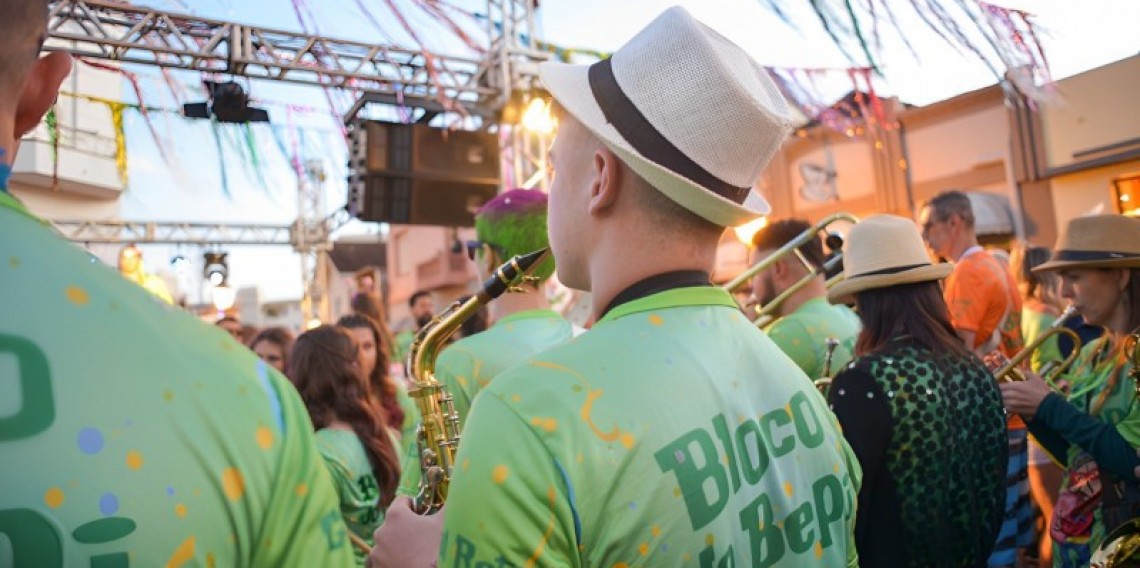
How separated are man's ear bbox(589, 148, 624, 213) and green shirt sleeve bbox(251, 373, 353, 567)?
68 cm

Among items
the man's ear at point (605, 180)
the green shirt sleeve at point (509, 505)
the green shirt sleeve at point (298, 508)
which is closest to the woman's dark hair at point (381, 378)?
the man's ear at point (605, 180)

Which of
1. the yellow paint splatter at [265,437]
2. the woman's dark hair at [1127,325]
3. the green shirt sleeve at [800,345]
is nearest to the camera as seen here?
the yellow paint splatter at [265,437]

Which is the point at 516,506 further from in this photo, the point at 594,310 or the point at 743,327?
the point at 743,327

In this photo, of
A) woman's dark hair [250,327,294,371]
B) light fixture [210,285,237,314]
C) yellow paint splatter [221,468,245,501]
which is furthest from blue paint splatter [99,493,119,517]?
light fixture [210,285,237,314]

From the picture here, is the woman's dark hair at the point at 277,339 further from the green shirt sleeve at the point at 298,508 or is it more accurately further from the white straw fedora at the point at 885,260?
the green shirt sleeve at the point at 298,508

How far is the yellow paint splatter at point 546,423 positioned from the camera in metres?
1.17

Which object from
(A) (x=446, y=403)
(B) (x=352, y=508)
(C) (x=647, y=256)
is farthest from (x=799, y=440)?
(B) (x=352, y=508)

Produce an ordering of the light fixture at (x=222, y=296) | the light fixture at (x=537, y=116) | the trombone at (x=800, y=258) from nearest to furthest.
Result: the trombone at (x=800, y=258)
the light fixture at (x=537, y=116)
the light fixture at (x=222, y=296)

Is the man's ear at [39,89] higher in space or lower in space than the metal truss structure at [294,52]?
lower

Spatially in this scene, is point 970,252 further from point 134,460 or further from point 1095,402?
point 134,460

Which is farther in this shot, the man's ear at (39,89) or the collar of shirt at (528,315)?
the collar of shirt at (528,315)

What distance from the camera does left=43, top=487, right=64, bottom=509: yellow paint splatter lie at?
0.82m

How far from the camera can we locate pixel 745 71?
1.50 metres

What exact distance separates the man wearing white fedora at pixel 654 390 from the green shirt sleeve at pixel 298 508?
22 centimetres
